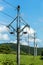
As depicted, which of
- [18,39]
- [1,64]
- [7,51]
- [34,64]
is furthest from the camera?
[7,51]

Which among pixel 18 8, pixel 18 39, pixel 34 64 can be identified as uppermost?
pixel 18 8

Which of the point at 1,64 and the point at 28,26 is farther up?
the point at 28,26

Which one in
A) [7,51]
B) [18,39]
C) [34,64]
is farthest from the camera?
[7,51]

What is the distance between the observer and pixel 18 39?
29781 mm

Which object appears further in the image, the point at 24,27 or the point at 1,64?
the point at 1,64

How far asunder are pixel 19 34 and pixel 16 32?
1.71 feet

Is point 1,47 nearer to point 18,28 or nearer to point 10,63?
point 10,63

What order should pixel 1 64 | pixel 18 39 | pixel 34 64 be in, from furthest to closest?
1. pixel 34 64
2. pixel 1 64
3. pixel 18 39

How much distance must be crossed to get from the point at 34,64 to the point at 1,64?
838 centimetres

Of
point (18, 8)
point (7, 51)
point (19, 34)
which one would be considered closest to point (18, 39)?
point (19, 34)

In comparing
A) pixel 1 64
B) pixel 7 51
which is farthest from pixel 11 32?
pixel 7 51

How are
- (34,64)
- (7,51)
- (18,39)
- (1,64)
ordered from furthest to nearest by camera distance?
1. (7,51)
2. (34,64)
3. (1,64)
4. (18,39)

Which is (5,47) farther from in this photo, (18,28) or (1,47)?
(18,28)

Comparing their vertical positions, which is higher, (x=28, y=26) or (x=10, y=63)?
(x=28, y=26)
